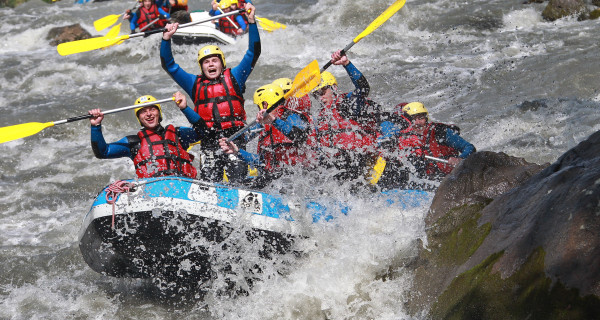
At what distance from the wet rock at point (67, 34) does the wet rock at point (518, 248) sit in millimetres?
13353

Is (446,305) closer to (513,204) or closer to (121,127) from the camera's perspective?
(513,204)

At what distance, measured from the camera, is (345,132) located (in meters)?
5.48

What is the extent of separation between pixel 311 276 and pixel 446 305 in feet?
4.55

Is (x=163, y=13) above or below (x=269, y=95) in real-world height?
below

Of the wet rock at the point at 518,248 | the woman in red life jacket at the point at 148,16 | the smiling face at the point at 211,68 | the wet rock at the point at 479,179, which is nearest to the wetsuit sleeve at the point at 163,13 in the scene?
the woman in red life jacket at the point at 148,16

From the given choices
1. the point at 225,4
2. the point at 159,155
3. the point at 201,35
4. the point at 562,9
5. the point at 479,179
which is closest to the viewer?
the point at 479,179

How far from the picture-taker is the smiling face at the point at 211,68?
582 cm

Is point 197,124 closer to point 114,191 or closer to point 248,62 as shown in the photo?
point 248,62

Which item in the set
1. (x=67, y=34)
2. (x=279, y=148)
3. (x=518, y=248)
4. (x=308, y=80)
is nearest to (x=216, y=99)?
(x=279, y=148)

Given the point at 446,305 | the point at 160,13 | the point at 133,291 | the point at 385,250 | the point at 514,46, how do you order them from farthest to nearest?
the point at 160,13 → the point at 514,46 → the point at 133,291 → the point at 385,250 → the point at 446,305

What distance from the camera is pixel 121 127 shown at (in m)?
10.0

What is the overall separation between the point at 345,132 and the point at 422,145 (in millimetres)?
841

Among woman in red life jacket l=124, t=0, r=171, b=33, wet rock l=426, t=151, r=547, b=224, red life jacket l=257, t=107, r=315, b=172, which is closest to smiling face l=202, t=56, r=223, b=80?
red life jacket l=257, t=107, r=315, b=172

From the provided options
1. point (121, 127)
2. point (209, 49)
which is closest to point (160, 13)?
point (121, 127)
